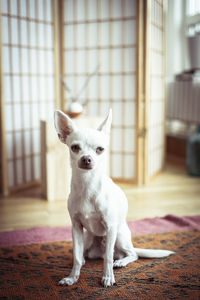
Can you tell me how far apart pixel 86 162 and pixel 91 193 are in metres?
0.21

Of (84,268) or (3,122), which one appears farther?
(3,122)

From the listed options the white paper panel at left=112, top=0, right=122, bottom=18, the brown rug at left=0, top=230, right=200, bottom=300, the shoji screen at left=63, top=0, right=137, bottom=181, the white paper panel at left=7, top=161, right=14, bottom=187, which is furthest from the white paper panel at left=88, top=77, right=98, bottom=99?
the brown rug at left=0, top=230, right=200, bottom=300

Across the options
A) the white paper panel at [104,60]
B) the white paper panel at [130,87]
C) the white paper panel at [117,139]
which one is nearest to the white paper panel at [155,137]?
the white paper panel at [117,139]

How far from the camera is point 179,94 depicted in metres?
5.13

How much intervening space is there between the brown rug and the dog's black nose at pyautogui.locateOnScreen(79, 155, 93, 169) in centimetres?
63

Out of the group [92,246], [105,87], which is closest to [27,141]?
[105,87]

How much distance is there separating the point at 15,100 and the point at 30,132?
394mm

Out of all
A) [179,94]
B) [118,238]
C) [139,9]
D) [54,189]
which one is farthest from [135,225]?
[179,94]

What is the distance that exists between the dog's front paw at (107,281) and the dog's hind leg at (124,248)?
0.18 m

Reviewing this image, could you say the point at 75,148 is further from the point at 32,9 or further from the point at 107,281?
the point at 32,9

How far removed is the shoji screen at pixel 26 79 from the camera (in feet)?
11.8

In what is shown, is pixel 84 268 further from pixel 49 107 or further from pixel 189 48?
pixel 189 48

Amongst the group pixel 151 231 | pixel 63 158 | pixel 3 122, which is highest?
pixel 3 122

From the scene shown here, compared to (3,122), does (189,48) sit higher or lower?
higher
